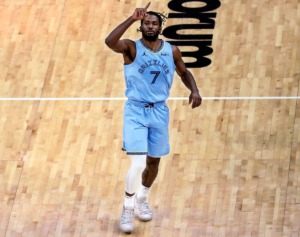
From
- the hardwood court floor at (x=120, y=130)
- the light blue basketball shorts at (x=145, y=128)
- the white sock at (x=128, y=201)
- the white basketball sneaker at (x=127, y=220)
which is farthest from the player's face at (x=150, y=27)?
the hardwood court floor at (x=120, y=130)

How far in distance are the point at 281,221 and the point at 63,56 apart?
3638 millimetres

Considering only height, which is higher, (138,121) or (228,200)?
(138,121)

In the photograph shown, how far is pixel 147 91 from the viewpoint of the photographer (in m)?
11.1

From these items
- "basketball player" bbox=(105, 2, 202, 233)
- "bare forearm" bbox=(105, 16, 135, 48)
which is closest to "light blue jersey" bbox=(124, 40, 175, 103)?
"basketball player" bbox=(105, 2, 202, 233)

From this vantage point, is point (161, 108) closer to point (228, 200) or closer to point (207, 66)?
point (228, 200)

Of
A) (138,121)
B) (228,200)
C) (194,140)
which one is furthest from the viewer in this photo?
(194,140)

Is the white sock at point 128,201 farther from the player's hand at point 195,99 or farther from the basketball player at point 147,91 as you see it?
the player's hand at point 195,99

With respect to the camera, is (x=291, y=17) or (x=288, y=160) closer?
(x=288, y=160)

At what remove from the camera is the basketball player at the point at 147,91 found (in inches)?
432

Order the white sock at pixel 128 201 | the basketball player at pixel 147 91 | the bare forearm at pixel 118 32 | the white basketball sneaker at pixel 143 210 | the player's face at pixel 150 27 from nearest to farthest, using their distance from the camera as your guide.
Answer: the bare forearm at pixel 118 32 < the player's face at pixel 150 27 < the basketball player at pixel 147 91 < the white sock at pixel 128 201 < the white basketball sneaker at pixel 143 210

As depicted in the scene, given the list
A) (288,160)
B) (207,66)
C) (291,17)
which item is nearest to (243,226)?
(288,160)

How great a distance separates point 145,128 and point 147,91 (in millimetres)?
329

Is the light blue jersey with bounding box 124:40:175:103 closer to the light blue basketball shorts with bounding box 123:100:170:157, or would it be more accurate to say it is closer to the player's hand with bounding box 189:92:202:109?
the light blue basketball shorts with bounding box 123:100:170:157

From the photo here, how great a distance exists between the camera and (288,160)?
12250 mm
